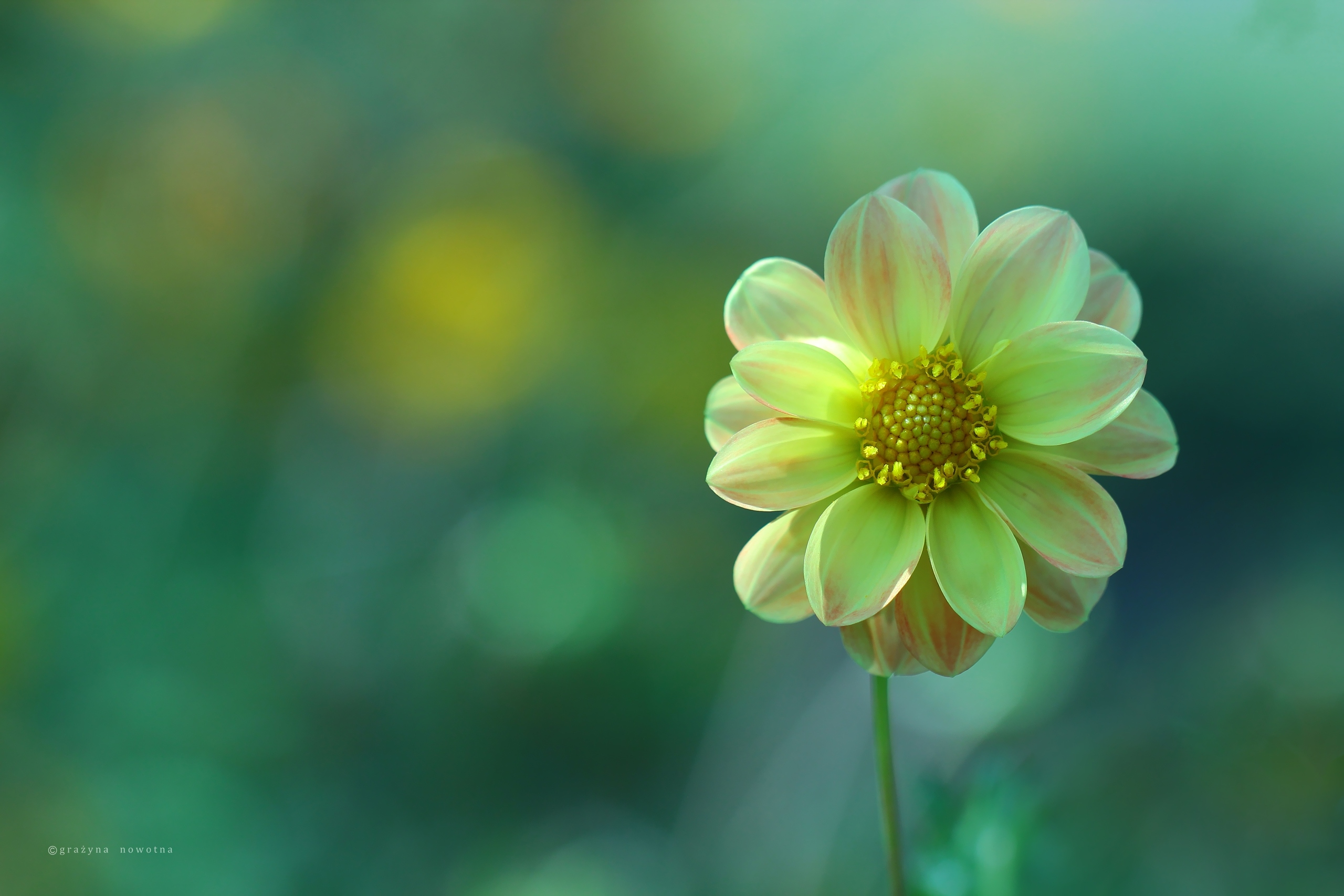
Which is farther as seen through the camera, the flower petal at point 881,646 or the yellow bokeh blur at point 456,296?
the yellow bokeh blur at point 456,296

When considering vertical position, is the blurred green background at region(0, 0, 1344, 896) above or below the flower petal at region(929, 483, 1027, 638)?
above

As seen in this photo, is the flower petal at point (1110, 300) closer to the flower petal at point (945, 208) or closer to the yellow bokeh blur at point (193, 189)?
the flower petal at point (945, 208)

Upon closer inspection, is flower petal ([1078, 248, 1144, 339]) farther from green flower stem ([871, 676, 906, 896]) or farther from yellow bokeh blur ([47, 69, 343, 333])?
yellow bokeh blur ([47, 69, 343, 333])

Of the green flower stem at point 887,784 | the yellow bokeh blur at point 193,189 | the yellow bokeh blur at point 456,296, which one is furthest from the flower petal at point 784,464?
the yellow bokeh blur at point 193,189

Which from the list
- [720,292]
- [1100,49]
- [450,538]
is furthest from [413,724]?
[1100,49]

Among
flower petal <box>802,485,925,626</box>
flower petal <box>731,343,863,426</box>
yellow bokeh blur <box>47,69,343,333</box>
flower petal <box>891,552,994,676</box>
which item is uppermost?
yellow bokeh blur <box>47,69,343,333</box>

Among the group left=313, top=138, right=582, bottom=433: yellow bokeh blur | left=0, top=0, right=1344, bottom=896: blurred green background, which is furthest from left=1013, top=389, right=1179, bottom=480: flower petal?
left=313, top=138, right=582, bottom=433: yellow bokeh blur

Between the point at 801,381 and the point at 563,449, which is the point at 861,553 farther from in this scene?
the point at 563,449
